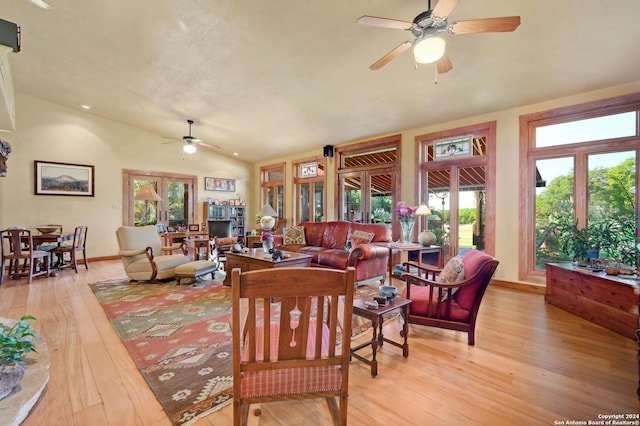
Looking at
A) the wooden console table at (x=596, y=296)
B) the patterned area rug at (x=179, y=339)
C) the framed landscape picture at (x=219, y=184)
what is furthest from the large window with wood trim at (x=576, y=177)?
the framed landscape picture at (x=219, y=184)

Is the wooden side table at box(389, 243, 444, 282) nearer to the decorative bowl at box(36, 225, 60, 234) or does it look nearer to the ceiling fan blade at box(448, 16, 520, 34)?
the ceiling fan blade at box(448, 16, 520, 34)

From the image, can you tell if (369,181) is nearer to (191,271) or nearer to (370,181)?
(370,181)

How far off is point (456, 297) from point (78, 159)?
26.9 ft

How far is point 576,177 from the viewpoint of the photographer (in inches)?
159

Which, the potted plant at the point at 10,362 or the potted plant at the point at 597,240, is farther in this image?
the potted plant at the point at 597,240

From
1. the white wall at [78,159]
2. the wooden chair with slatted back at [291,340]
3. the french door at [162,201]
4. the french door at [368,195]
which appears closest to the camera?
the wooden chair with slatted back at [291,340]

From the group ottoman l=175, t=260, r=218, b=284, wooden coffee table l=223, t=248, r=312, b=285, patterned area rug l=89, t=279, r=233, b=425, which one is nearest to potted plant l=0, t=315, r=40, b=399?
patterned area rug l=89, t=279, r=233, b=425

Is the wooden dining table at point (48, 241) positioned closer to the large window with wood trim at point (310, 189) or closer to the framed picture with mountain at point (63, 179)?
the framed picture with mountain at point (63, 179)

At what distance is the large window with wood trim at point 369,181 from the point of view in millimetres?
6008

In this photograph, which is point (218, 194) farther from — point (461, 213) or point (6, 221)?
point (461, 213)

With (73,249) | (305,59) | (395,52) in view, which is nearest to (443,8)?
(395,52)

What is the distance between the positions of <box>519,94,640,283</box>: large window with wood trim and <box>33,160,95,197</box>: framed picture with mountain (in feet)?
29.4

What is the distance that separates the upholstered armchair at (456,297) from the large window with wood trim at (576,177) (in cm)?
213

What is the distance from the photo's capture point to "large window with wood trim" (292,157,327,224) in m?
7.55
